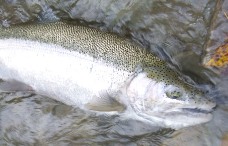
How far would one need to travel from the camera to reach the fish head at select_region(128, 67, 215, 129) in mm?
2893

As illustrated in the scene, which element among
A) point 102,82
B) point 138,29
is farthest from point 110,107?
point 138,29

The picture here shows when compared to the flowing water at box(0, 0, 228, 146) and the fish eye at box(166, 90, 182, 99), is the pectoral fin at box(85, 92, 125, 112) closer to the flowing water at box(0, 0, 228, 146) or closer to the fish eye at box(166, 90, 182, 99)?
the flowing water at box(0, 0, 228, 146)

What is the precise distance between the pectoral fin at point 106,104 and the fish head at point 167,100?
0.41 feet

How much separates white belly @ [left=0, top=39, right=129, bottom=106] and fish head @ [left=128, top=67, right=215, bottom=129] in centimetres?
18

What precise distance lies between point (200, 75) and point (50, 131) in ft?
4.68

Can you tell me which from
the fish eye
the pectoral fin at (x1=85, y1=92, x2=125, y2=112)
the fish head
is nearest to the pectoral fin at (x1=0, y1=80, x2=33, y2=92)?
the pectoral fin at (x1=85, y1=92, x2=125, y2=112)

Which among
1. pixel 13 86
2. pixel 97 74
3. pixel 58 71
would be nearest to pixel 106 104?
pixel 97 74

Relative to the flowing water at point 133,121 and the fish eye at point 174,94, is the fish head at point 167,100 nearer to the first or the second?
the fish eye at point 174,94

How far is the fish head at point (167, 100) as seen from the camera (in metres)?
2.89

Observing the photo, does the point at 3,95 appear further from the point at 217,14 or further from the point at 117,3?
the point at 217,14

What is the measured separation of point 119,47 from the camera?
314 centimetres

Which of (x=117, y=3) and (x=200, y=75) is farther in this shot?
(x=117, y=3)

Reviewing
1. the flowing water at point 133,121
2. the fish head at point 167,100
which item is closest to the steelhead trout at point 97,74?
the fish head at point 167,100

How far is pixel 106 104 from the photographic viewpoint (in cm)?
311
